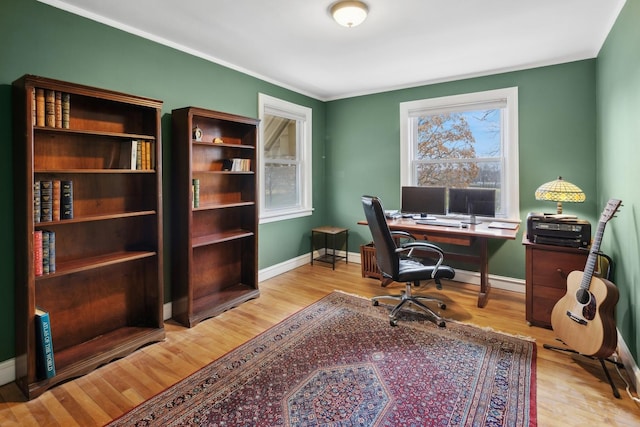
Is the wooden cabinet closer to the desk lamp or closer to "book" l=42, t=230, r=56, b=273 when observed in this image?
the desk lamp

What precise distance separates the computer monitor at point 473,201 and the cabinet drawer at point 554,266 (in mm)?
868

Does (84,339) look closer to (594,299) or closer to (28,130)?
(28,130)

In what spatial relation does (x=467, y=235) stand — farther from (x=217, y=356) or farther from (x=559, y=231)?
(x=217, y=356)

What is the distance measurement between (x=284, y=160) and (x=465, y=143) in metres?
2.30

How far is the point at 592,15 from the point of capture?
2.46 metres

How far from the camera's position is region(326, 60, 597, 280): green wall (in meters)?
3.32

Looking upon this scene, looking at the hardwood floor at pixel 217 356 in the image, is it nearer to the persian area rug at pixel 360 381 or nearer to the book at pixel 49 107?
the persian area rug at pixel 360 381

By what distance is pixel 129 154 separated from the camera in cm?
249

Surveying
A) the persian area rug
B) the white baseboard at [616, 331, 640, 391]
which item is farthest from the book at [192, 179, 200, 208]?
the white baseboard at [616, 331, 640, 391]

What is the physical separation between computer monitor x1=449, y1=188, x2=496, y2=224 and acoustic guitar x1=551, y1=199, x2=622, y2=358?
129 centimetres

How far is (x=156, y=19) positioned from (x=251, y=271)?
240 cm

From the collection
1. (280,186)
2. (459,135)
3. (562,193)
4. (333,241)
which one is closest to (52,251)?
(280,186)

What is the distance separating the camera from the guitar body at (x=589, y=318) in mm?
1995

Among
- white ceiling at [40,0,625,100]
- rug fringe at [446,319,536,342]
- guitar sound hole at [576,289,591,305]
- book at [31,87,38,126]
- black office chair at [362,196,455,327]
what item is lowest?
rug fringe at [446,319,536,342]
